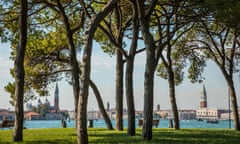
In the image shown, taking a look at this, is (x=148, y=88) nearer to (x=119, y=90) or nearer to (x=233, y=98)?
(x=119, y=90)

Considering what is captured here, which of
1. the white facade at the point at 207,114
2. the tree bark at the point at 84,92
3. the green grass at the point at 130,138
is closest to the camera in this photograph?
the tree bark at the point at 84,92

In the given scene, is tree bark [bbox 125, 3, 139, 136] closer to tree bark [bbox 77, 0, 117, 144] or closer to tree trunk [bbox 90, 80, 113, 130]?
tree bark [bbox 77, 0, 117, 144]

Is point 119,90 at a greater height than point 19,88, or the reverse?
point 119,90

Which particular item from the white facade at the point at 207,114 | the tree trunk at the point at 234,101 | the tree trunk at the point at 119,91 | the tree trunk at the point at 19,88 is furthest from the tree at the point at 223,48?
the white facade at the point at 207,114

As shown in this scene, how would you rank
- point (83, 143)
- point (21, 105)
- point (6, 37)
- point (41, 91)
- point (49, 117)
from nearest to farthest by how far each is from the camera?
point (83, 143) < point (21, 105) < point (6, 37) < point (41, 91) < point (49, 117)

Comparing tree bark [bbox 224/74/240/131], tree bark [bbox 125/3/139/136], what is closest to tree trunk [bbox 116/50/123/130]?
tree bark [bbox 125/3/139/136]

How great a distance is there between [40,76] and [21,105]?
16.6 metres

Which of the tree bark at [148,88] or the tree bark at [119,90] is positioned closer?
the tree bark at [148,88]

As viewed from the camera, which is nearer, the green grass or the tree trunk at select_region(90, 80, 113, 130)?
the green grass

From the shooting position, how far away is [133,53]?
74.0 feet

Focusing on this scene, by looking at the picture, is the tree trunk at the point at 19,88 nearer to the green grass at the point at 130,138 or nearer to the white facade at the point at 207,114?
the green grass at the point at 130,138

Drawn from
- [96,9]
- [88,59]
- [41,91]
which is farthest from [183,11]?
[41,91]

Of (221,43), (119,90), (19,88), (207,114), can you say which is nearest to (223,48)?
(221,43)

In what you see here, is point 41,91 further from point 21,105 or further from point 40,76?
point 21,105
